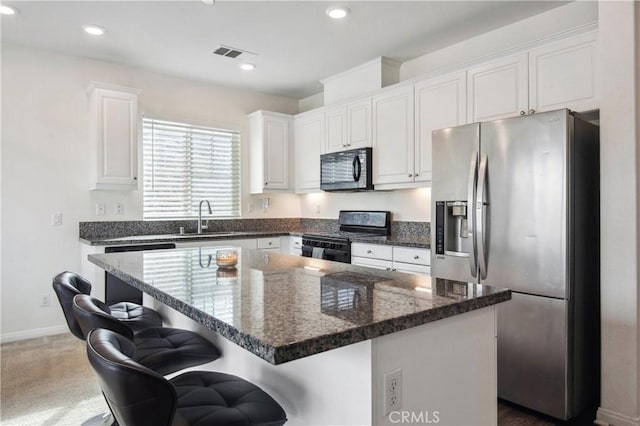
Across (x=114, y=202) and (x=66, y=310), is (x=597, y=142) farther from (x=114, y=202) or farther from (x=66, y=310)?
(x=114, y=202)

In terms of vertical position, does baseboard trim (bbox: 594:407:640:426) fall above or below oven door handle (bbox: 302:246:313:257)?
below

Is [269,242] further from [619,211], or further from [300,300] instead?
[300,300]

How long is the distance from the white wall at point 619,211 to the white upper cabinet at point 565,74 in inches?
12.6

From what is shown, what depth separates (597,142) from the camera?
2.60 metres

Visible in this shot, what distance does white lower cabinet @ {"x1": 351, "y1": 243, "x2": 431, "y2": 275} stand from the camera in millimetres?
3350

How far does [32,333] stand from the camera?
12.8ft

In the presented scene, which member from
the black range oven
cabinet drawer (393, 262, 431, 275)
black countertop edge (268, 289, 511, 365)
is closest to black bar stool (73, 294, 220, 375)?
black countertop edge (268, 289, 511, 365)

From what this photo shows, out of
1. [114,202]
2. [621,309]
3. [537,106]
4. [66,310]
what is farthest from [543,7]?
[114,202]

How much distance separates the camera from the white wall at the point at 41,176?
3.79m

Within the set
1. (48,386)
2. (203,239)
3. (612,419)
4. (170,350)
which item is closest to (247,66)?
(203,239)

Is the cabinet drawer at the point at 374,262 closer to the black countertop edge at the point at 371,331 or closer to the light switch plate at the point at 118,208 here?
the black countertop edge at the point at 371,331

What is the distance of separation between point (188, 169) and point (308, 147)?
1.44 meters

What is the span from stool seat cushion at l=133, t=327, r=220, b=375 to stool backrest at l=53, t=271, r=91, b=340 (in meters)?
0.34

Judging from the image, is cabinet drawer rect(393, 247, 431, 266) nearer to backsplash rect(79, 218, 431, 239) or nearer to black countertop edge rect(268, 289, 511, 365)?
backsplash rect(79, 218, 431, 239)
